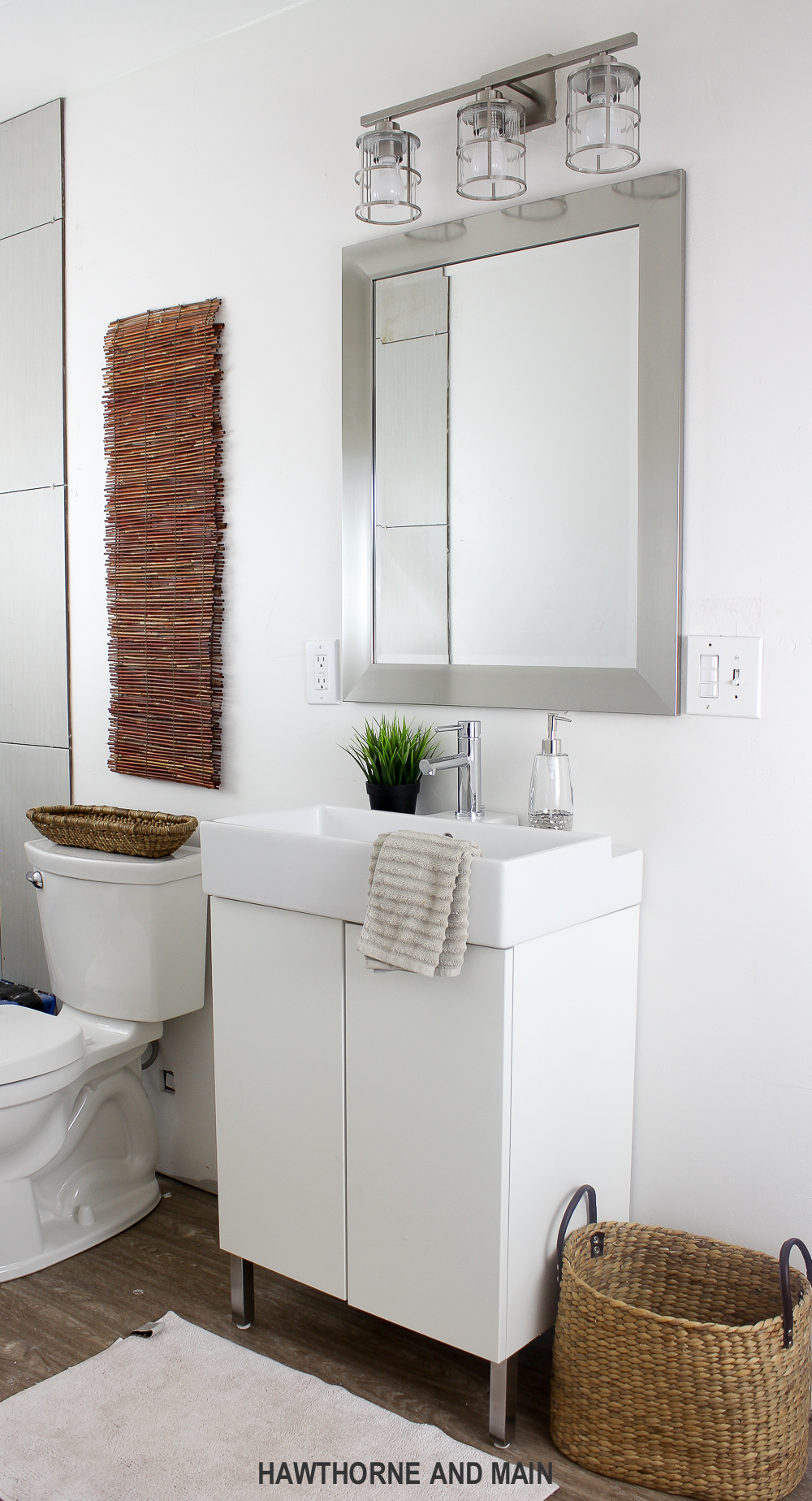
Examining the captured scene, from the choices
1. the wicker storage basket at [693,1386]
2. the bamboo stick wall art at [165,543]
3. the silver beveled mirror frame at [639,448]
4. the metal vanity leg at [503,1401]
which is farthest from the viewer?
the bamboo stick wall art at [165,543]

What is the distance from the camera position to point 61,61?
7.53 ft

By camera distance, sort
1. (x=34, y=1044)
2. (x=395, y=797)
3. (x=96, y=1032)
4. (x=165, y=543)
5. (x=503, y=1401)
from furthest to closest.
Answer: (x=165, y=543) → (x=96, y=1032) → (x=34, y=1044) → (x=395, y=797) → (x=503, y=1401)

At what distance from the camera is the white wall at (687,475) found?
5.09 ft

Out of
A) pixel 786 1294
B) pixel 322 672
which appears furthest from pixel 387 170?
pixel 786 1294

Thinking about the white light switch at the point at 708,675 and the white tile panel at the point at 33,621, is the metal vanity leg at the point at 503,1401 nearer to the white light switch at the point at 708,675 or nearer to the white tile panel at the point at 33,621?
the white light switch at the point at 708,675

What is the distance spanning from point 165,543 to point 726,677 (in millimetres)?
1229

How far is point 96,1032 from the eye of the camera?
86.3 inches

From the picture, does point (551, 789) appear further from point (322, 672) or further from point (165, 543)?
point (165, 543)

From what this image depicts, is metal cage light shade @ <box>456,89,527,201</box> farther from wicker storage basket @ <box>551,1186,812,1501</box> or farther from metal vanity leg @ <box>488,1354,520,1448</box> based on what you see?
metal vanity leg @ <box>488,1354,520,1448</box>

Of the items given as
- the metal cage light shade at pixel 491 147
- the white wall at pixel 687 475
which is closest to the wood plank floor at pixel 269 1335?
the white wall at pixel 687 475

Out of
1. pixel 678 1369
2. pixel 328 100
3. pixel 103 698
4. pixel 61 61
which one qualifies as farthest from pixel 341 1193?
pixel 61 61

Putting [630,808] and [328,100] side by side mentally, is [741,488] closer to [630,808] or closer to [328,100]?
[630,808]

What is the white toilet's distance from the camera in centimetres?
200

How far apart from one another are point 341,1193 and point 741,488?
1159 mm
